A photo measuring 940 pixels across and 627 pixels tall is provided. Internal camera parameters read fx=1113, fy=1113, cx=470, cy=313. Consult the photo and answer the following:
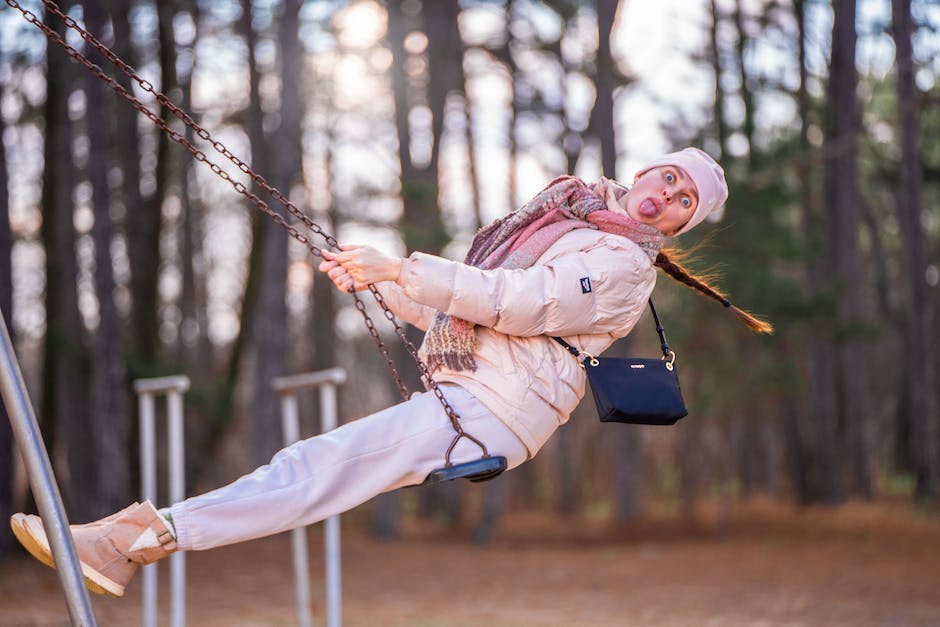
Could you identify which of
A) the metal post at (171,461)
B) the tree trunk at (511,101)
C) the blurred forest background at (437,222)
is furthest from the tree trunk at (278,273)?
the metal post at (171,461)

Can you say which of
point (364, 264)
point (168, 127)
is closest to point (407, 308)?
point (364, 264)

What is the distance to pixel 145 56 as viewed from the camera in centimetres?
1542

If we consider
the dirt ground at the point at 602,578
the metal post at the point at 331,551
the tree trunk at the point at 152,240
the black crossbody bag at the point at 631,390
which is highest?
the tree trunk at the point at 152,240

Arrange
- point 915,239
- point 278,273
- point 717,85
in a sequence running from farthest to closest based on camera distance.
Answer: point 717,85
point 278,273
point 915,239

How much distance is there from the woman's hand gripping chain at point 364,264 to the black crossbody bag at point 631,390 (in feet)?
1.97

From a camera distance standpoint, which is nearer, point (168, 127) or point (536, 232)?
point (168, 127)

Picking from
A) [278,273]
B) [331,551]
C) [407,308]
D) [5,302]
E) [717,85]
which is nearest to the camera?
[407,308]

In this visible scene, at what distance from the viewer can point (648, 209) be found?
3707mm

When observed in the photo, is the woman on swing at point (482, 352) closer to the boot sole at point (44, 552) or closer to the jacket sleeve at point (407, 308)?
the boot sole at point (44, 552)

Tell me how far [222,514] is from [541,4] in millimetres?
16280

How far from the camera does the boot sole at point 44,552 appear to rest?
329cm

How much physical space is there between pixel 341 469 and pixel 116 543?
2.32 ft

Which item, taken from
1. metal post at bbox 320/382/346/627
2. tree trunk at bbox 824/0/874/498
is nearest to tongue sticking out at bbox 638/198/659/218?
metal post at bbox 320/382/346/627

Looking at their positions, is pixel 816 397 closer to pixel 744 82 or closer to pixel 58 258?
pixel 744 82
